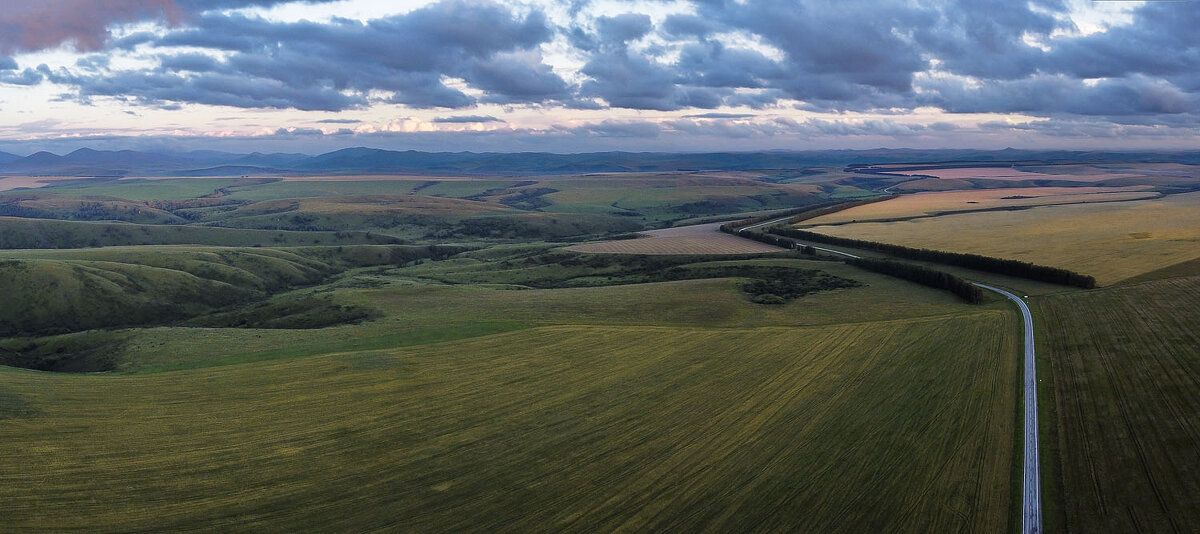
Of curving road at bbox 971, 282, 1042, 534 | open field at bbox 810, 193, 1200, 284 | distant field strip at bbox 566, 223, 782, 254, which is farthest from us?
distant field strip at bbox 566, 223, 782, 254

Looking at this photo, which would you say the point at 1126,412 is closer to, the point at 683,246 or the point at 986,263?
the point at 986,263

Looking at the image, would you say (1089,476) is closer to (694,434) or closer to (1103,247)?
(694,434)

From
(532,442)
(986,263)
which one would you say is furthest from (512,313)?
(986,263)

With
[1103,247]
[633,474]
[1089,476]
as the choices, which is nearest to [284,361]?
[633,474]

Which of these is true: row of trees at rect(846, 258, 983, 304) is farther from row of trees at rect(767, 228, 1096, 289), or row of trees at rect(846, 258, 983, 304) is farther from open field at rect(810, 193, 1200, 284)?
open field at rect(810, 193, 1200, 284)

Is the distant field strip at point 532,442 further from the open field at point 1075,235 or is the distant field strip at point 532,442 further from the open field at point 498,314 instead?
the open field at point 1075,235

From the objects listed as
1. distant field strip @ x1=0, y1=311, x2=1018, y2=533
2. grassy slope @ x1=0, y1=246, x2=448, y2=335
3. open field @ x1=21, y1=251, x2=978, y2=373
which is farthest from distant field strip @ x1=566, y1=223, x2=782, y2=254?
distant field strip @ x1=0, y1=311, x2=1018, y2=533

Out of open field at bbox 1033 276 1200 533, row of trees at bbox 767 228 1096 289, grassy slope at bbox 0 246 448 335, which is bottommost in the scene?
grassy slope at bbox 0 246 448 335
